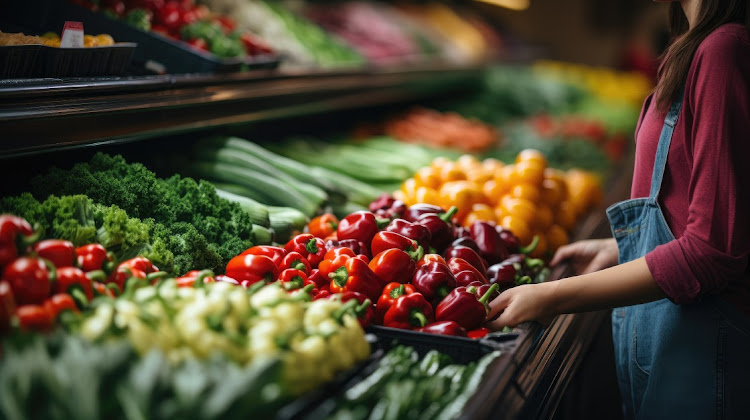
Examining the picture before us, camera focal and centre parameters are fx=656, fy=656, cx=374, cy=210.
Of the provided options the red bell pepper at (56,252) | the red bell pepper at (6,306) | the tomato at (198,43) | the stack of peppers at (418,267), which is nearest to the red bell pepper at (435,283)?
the stack of peppers at (418,267)

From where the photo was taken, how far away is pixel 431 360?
5.69 feet

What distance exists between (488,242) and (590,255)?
0.49 meters

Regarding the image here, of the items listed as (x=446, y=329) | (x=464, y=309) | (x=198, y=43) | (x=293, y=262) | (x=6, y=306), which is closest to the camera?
(x=6, y=306)

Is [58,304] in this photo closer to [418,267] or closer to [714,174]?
[418,267]

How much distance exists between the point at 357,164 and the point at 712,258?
270 cm

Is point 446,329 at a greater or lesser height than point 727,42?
lesser

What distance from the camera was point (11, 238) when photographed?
1.56 metres

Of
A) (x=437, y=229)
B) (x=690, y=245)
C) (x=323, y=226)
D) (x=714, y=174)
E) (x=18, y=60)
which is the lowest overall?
(x=323, y=226)

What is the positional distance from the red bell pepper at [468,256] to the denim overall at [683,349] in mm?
567

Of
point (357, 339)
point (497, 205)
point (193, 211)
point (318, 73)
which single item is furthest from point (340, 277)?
point (318, 73)

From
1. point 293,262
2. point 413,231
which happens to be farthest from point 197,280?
point 413,231

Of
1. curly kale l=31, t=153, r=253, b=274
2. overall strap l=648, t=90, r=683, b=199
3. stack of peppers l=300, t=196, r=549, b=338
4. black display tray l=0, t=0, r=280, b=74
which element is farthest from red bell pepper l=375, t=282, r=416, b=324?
black display tray l=0, t=0, r=280, b=74

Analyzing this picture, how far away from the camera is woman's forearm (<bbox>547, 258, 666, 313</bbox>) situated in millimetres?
1916

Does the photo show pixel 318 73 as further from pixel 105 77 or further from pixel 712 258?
pixel 712 258
